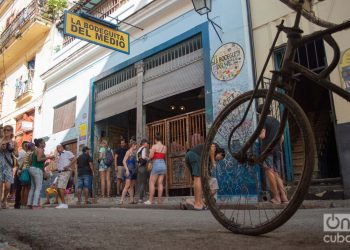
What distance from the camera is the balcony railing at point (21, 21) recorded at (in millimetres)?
17109

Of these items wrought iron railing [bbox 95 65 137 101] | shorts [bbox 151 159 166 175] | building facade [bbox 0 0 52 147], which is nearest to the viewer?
shorts [bbox 151 159 166 175]

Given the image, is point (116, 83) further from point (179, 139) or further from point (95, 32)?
point (179, 139)

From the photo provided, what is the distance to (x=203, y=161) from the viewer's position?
264cm

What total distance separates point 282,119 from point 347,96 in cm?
40

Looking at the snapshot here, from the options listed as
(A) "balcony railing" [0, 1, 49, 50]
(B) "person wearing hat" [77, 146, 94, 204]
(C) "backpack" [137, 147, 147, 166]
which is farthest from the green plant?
(C) "backpack" [137, 147, 147, 166]

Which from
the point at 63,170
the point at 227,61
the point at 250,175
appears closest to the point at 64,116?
the point at 63,170

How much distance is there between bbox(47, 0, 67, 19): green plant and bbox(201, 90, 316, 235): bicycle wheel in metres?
15.6

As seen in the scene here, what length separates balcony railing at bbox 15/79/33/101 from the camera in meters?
18.3

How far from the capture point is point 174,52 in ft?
37.0

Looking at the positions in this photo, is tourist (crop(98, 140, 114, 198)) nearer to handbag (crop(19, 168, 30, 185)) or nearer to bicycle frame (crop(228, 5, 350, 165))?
handbag (crop(19, 168, 30, 185))

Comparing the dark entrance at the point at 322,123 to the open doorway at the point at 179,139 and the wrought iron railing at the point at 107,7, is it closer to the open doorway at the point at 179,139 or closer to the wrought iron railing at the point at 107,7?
the open doorway at the point at 179,139

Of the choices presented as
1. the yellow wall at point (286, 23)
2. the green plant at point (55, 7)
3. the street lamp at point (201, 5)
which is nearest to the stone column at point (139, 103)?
the street lamp at point (201, 5)

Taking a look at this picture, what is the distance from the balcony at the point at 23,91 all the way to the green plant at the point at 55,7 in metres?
3.68

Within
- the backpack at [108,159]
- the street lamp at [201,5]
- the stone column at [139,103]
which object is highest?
the street lamp at [201,5]
